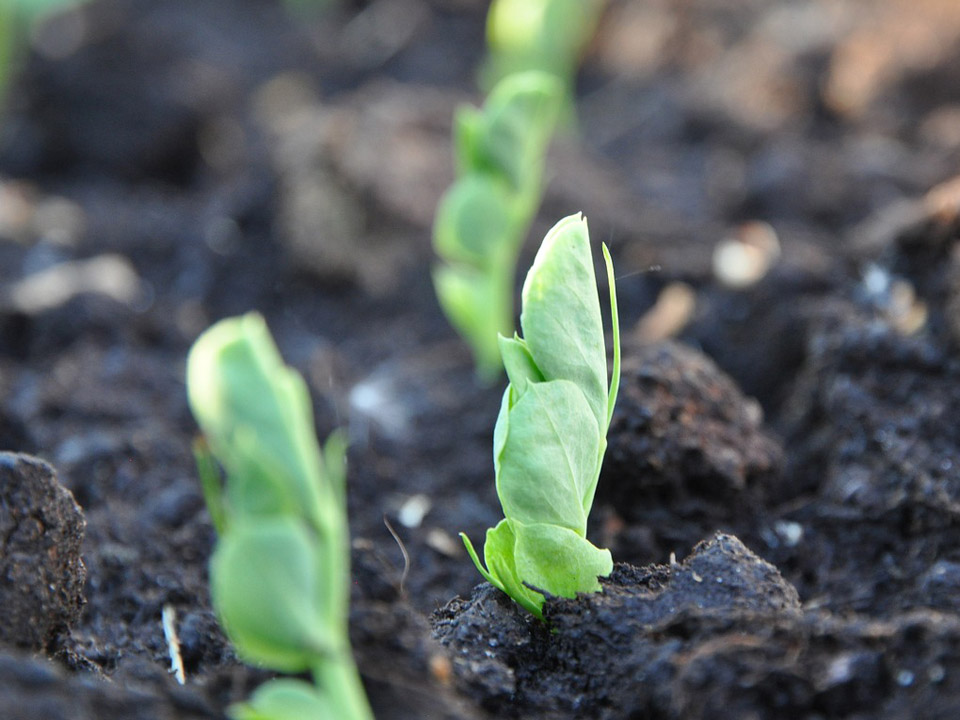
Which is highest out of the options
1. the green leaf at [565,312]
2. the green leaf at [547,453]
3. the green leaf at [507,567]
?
the green leaf at [565,312]

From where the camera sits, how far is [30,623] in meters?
0.91

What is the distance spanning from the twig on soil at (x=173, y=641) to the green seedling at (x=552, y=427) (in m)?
0.32

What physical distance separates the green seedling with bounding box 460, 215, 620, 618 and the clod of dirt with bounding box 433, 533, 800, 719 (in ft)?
0.11

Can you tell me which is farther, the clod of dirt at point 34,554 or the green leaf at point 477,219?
the green leaf at point 477,219

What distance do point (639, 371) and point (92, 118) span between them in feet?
7.82

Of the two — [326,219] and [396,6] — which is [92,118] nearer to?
[326,219]

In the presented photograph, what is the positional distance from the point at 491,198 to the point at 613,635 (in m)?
0.85

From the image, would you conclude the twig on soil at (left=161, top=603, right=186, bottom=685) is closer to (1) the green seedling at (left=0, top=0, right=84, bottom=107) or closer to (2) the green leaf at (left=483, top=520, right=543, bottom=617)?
(2) the green leaf at (left=483, top=520, right=543, bottom=617)

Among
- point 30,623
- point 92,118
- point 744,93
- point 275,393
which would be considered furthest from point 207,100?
Result: point 275,393

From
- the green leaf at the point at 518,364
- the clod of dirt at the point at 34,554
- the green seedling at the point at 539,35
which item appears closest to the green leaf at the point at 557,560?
the green leaf at the point at 518,364

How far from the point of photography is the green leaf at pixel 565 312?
0.88m

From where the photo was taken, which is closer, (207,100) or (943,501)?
(943,501)

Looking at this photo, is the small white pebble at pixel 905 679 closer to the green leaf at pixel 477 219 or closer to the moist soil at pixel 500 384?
the moist soil at pixel 500 384

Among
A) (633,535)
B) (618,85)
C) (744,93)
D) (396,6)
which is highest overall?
(396,6)
